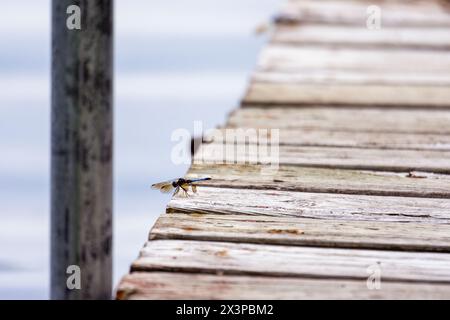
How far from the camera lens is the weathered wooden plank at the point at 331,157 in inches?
71.7

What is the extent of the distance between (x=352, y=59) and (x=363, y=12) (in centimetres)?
111

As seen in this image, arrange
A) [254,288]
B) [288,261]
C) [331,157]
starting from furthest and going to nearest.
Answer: [331,157] → [288,261] → [254,288]

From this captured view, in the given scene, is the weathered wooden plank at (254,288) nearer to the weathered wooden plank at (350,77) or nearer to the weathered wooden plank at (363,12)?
the weathered wooden plank at (350,77)

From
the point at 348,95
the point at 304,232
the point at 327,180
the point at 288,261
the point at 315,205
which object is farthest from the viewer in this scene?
the point at 348,95

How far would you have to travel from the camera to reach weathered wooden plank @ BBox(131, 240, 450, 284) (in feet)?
3.92

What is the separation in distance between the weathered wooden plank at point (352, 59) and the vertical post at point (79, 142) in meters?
1.86

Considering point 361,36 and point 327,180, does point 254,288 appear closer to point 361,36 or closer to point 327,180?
point 327,180

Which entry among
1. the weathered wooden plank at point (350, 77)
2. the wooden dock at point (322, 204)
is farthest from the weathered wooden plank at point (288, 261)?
the weathered wooden plank at point (350, 77)

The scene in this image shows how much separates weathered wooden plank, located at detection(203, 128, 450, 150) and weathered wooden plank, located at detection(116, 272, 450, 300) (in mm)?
889

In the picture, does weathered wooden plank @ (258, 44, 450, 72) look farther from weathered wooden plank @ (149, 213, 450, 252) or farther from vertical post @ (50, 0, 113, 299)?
vertical post @ (50, 0, 113, 299)

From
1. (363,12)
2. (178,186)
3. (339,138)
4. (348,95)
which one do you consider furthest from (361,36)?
(178,186)

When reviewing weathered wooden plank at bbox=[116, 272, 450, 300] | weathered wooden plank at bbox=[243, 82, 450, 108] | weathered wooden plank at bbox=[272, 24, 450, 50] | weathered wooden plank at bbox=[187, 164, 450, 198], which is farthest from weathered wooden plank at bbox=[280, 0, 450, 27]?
weathered wooden plank at bbox=[116, 272, 450, 300]

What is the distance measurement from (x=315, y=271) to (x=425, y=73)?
1.97 meters

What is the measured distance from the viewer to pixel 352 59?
3312 millimetres
